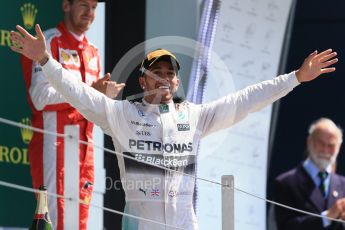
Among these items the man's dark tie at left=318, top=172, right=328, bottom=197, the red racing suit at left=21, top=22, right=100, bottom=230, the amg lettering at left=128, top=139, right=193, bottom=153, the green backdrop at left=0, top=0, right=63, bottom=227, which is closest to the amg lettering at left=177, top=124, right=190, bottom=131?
the amg lettering at left=128, top=139, right=193, bottom=153

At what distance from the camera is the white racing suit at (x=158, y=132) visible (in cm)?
670

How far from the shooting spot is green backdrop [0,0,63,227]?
8.82 metres

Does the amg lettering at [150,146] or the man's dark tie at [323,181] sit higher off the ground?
the man's dark tie at [323,181]

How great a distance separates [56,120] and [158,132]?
1389 mm

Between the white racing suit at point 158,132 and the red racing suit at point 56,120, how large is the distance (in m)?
1.12

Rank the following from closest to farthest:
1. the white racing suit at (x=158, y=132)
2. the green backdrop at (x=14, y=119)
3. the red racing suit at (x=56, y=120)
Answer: the white racing suit at (x=158, y=132), the red racing suit at (x=56, y=120), the green backdrop at (x=14, y=119)

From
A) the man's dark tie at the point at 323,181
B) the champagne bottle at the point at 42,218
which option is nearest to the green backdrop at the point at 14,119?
the champagne bottle at the point at 42,218

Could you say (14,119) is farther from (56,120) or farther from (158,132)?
(158,132)

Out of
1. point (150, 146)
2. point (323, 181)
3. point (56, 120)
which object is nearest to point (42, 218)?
point (150, 146)

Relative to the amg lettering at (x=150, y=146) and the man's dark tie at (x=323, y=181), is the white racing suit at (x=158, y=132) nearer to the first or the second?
the amg lettering at (x=150, y=146)

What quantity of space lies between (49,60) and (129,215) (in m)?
0.92

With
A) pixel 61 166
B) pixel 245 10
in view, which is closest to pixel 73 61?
pixel 61 166

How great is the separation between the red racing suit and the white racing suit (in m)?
1.12

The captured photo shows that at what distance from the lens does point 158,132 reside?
6832mm
